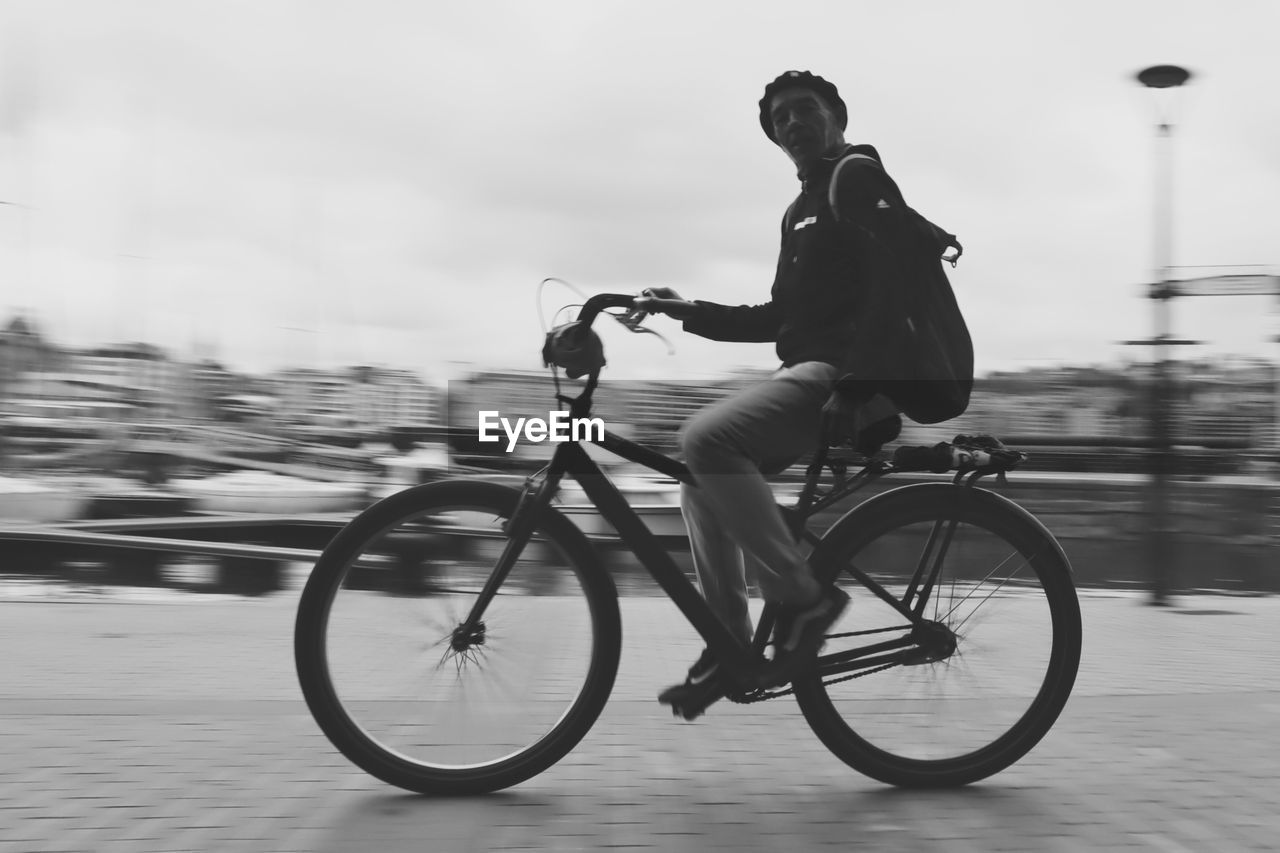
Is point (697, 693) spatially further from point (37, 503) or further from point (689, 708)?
point (37, 503)

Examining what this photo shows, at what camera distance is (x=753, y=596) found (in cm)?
336

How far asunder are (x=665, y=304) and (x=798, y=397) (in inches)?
16.3

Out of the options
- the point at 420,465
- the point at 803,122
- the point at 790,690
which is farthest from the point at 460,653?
the point at 420,465

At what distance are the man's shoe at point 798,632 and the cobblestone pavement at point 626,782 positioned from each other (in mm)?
347

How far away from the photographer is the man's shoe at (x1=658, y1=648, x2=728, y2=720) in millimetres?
3271

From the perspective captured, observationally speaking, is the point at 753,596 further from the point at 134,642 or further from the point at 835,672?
the point at 134,642

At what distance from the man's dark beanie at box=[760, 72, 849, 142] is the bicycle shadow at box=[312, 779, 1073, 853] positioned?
5.77ft

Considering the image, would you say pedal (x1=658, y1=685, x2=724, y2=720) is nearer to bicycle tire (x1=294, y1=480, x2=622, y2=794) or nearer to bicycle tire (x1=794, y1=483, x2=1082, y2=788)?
bicycle tire (x1=294, y1=480, x2=622, y2=794)

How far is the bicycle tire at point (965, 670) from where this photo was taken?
3.45m

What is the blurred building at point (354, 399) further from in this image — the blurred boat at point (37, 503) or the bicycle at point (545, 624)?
the bicycle at point (545, 624)

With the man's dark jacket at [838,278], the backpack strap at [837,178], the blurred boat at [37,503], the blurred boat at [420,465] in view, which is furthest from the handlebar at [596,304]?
the blurred boat at [37,503]

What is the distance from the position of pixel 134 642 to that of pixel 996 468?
435 centimetres

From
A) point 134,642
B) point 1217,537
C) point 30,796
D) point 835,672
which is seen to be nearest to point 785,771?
point 835,672

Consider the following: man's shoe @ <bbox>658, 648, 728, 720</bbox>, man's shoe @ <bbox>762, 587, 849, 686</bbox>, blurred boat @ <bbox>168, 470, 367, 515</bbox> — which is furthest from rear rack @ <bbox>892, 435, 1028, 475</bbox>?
blurred boat @ <bbox>168, 470, 367, 515</bbox>
